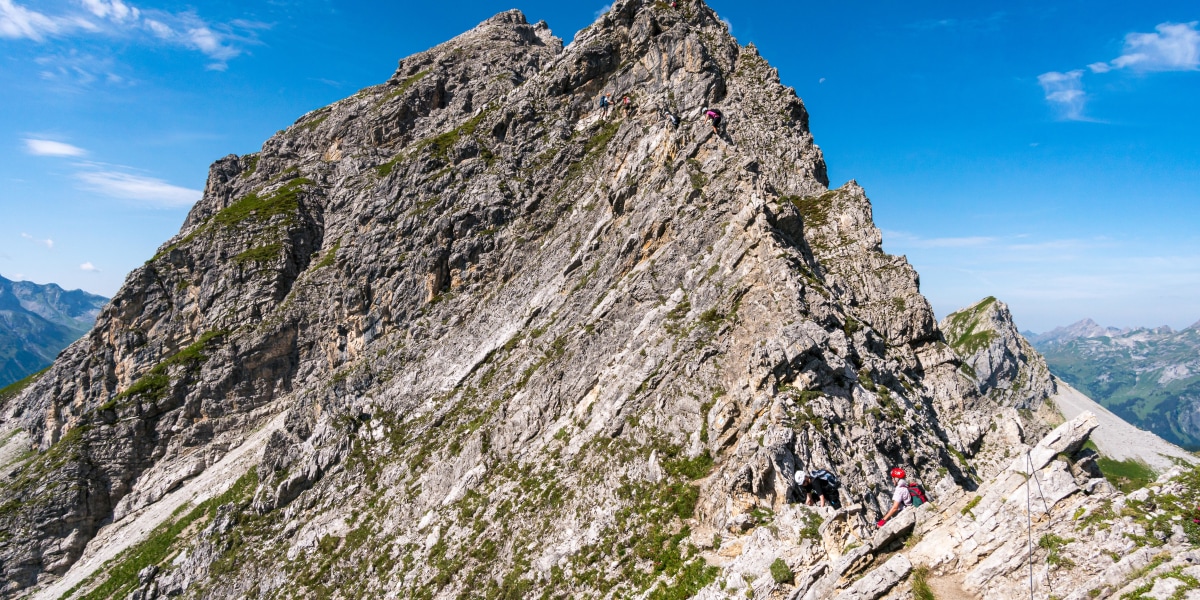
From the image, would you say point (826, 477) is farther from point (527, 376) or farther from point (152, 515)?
point (152, 515)

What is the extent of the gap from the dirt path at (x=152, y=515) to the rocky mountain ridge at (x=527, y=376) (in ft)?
1.40

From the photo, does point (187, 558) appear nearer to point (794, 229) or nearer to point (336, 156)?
point (794, 229)

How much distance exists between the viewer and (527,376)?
40.6 meters

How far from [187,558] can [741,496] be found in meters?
44.1

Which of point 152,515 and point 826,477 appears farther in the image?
point 152,515

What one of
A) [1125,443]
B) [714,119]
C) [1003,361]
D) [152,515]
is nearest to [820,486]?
[714,119]

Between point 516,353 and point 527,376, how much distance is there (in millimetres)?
3401

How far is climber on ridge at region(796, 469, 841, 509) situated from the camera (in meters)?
22.7

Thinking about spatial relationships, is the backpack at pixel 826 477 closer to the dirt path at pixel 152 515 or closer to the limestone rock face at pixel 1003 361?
the dirt path at pixel 152 515

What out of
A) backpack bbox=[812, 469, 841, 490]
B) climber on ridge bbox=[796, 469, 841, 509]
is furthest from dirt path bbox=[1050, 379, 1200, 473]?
climber on ridge bbox=[796, 469, 841, 509]

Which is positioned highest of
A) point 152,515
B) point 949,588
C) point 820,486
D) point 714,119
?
point 714,119

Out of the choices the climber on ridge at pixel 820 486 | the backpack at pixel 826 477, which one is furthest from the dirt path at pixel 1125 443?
the climber on ridge at pixel 820 486

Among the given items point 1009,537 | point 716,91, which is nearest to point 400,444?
point 1009,537

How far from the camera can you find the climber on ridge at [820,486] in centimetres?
Answer: 2266
